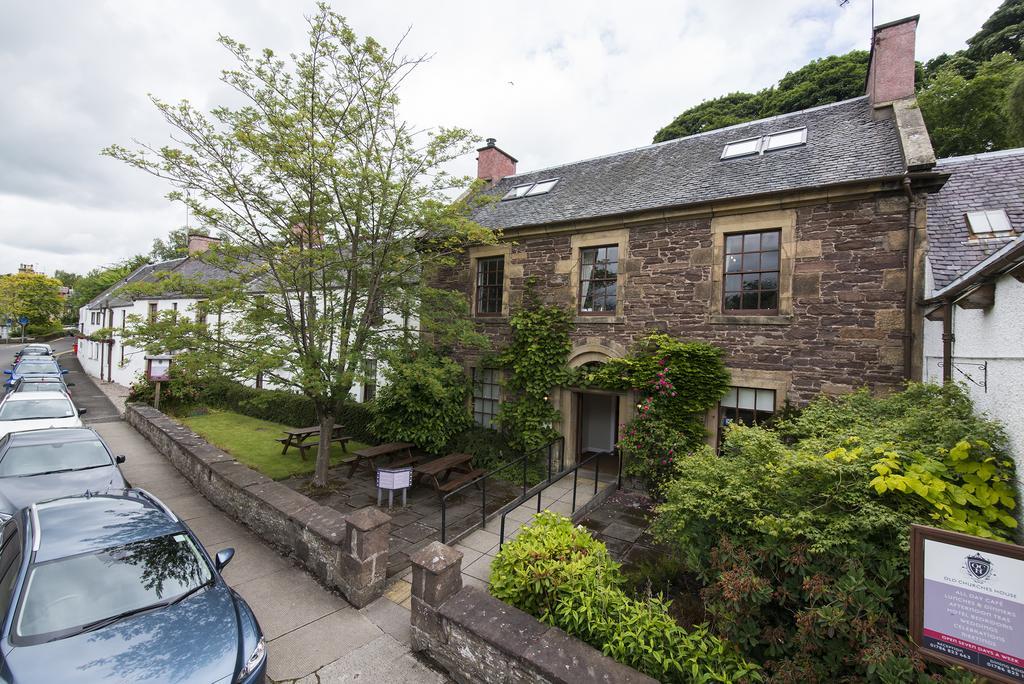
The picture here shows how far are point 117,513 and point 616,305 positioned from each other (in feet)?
30.5

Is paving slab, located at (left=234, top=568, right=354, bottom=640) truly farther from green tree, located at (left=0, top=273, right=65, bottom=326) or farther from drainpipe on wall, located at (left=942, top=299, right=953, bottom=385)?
green tree, located at (left=0, top=273, right=65, bottom=326)

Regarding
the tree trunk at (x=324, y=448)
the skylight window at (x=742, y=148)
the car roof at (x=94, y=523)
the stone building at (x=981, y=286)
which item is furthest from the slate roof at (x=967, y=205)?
the tree trunk at (x=324, y=448)

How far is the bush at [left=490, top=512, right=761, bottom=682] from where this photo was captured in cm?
352

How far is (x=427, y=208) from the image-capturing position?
8.73m

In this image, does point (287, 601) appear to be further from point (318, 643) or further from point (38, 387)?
Answer: point (38, 387)

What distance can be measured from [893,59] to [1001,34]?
22.3 metres

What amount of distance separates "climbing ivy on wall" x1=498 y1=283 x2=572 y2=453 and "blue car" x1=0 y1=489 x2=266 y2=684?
22.9ft

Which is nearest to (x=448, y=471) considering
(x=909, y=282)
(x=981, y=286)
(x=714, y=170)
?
(x=981, y=286)

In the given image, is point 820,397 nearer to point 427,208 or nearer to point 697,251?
point 697,251

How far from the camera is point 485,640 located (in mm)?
3893

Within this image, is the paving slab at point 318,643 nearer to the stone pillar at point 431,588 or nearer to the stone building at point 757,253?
the stone pillar at point 431,588

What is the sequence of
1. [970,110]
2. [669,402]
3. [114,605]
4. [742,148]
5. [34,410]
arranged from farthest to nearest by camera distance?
1. [970,110]
2. [34,410]
3. [742,148]
4. [669,402]
5. [114,605]

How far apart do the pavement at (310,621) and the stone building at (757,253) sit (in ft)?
21.0

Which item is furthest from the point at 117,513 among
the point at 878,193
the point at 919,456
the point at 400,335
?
the point at 878,193
